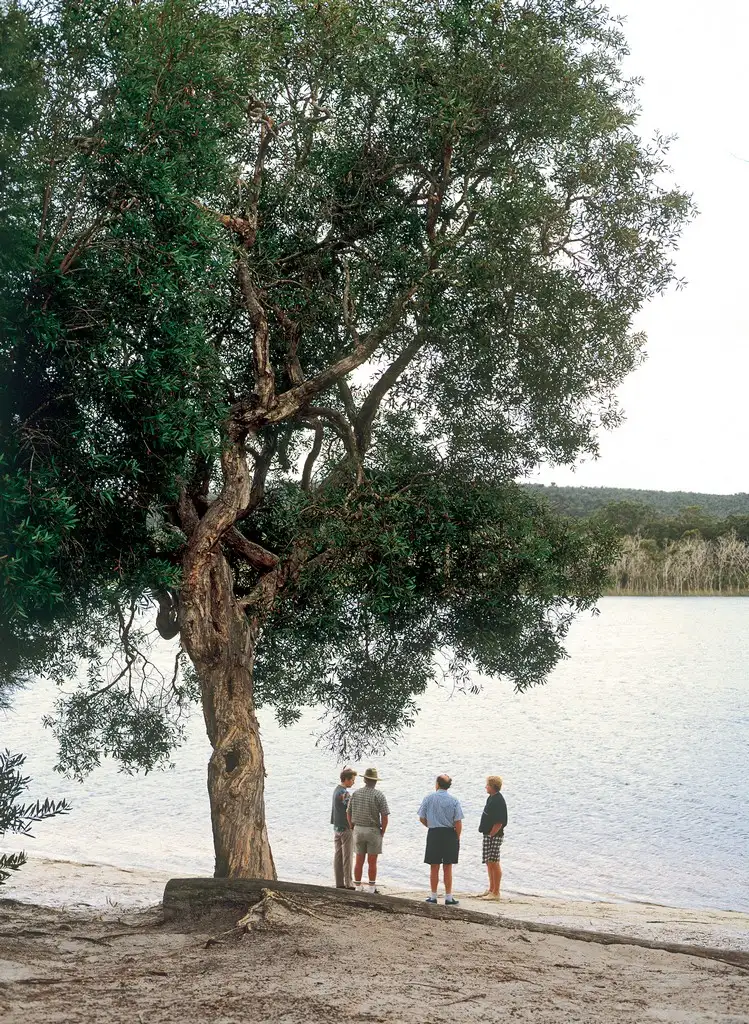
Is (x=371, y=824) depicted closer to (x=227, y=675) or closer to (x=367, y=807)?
(x=367, y=807)

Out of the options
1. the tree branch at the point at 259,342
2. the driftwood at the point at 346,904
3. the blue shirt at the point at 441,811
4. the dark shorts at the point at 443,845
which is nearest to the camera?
the driftwood at the point at 346,904

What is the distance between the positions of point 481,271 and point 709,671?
71469 mm

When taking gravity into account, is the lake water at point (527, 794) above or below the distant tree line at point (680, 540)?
below

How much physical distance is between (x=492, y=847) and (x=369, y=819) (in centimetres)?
386

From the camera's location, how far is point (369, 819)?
1588 centimetres

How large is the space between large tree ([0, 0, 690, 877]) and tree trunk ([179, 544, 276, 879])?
4cm

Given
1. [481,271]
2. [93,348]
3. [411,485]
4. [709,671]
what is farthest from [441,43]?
[709,671]

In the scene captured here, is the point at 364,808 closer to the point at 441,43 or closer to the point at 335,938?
the point at 335,938

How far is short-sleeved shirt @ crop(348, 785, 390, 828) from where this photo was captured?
1578 centimetres

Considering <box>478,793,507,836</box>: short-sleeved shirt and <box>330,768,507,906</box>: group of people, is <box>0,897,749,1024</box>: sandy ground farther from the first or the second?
<box>478,793,507,836</box>: short-sleeved shirt

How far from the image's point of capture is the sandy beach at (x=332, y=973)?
29.5 ft

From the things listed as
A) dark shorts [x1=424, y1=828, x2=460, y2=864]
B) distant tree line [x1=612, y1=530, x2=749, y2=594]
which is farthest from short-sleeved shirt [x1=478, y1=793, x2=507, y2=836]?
distant tree line [x1=612, y1=530, x2=749, y2=594]

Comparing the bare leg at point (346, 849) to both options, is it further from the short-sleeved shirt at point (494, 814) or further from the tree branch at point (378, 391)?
the tree branch at point (378, 391)

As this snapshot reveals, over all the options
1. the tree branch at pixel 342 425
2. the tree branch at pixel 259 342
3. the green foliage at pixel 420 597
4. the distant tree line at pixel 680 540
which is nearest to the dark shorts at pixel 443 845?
the green foliage at pixel 420 597
